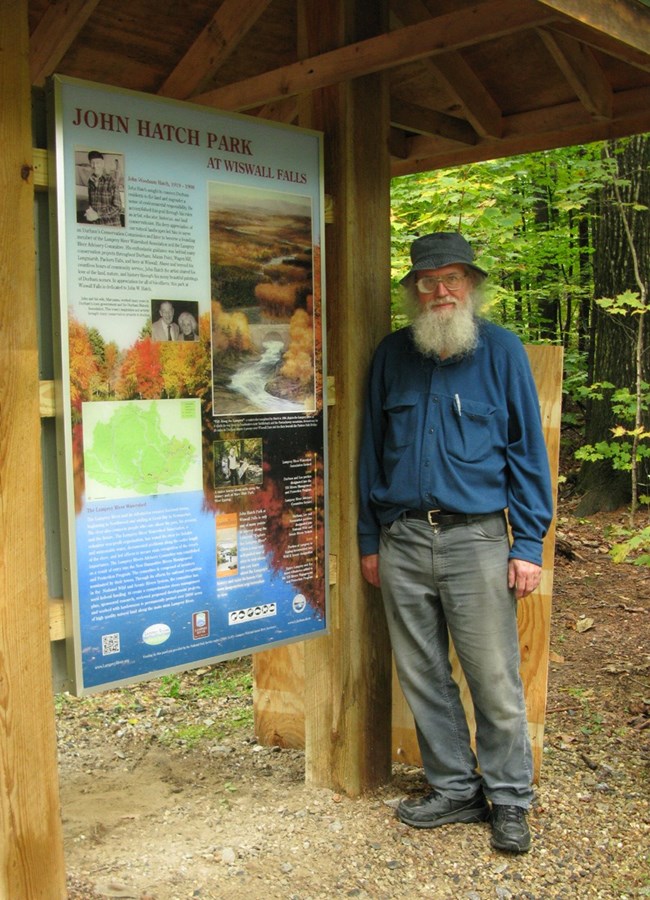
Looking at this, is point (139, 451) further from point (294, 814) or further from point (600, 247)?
point (600, 247)

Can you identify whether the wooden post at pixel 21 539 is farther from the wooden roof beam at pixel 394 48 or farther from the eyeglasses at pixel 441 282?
the eyeglasses at pixel 441 282

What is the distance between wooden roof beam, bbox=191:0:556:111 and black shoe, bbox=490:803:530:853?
2.84 meters

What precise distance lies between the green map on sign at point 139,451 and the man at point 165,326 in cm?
23

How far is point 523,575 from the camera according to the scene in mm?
3373

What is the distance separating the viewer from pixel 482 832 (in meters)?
3.50

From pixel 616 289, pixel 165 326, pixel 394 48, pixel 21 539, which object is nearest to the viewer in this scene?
pixel 21 539

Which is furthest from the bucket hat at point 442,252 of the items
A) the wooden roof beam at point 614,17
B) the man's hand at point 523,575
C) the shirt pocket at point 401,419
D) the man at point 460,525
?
the man's hand at point 523,575

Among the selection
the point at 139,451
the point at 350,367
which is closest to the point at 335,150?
the point at 350,367

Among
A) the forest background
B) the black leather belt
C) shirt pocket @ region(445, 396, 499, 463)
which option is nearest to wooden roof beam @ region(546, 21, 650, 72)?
shirt pocket @ region(445, 396, 499, 463)

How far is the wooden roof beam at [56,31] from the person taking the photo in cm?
358

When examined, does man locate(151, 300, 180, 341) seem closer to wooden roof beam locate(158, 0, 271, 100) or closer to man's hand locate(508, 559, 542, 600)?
wooden roof beam locate(158, 0, 271, 100)

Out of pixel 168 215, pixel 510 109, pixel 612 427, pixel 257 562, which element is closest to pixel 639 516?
pixel 612 427

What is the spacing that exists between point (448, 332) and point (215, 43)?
1586 mm

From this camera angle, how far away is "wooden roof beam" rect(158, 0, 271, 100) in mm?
3547
